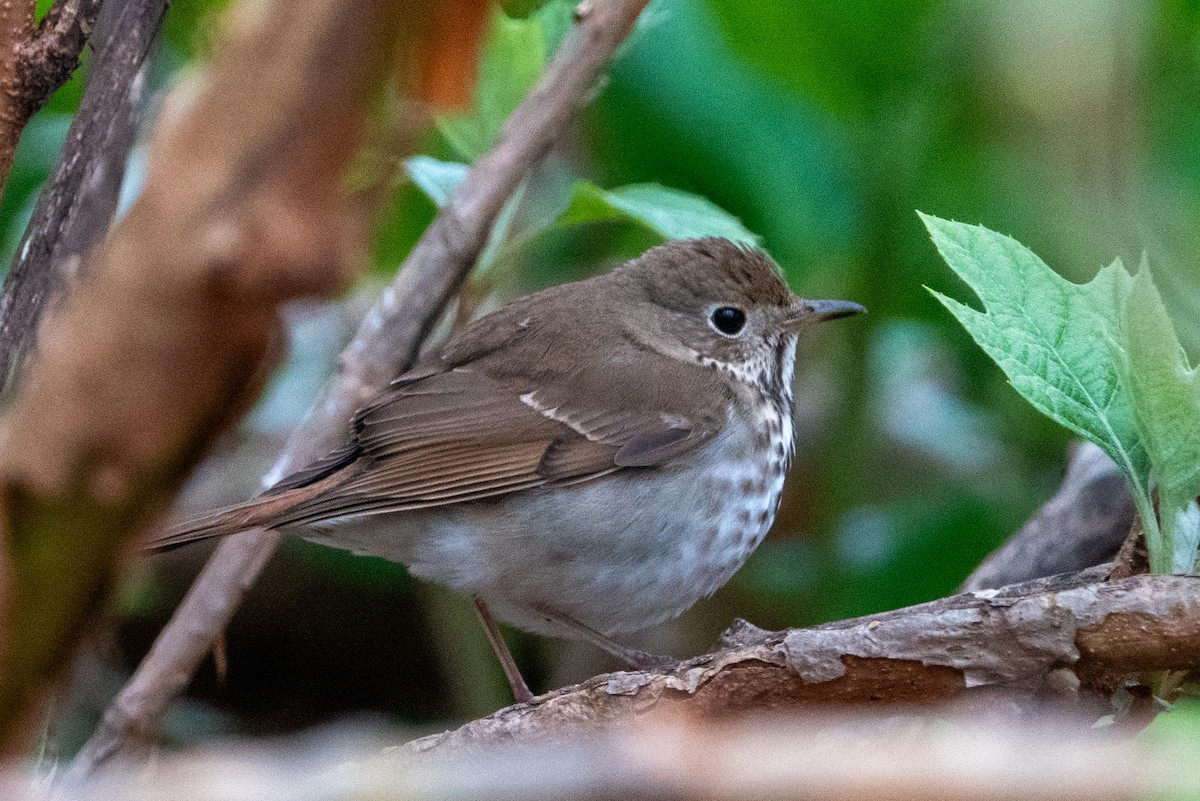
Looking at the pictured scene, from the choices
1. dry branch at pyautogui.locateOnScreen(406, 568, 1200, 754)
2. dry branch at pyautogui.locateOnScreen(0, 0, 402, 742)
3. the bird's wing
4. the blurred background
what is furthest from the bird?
dry branch at pyautogui.locateOnScreen(0, 0, 402, 742)

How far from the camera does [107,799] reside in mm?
441

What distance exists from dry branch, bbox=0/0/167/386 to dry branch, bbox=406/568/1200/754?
71 centimetres

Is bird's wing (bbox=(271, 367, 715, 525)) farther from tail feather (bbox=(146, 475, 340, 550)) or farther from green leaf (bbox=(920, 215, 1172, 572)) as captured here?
green leaf (bbox=(920, 215, 1172, 572))

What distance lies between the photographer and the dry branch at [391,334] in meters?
1.99

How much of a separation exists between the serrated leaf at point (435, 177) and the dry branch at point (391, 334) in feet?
0.14

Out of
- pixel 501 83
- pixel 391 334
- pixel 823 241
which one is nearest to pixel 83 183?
pixel 391 334

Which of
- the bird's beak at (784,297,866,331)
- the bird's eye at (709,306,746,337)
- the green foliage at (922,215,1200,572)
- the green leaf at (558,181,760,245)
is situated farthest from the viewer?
the bird's eye at (709,306,746,337)

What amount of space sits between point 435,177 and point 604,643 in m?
0.85

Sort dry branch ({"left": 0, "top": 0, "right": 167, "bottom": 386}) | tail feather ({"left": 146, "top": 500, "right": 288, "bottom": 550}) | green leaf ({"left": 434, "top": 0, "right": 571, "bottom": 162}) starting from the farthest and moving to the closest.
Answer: green leaf ({"left": 434, "top": 0, "right": 571, "bottom": 162}), tail feather ({"left": 146, "top": 500, "right": 288, "bottom": 550}), dry branch ({"left": 0, "top": 0, "right": 167, "bottom": 386})

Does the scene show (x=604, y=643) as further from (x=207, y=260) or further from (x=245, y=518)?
(x=207, y=260)

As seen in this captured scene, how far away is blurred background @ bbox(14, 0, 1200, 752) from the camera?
Result: 7.22 feet

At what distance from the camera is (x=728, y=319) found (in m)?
2.67

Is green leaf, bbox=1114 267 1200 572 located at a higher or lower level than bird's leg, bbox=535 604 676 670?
higher

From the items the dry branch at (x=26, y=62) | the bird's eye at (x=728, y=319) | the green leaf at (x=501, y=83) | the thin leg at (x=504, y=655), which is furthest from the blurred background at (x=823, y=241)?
the dry branch at (x=26, y=62)
